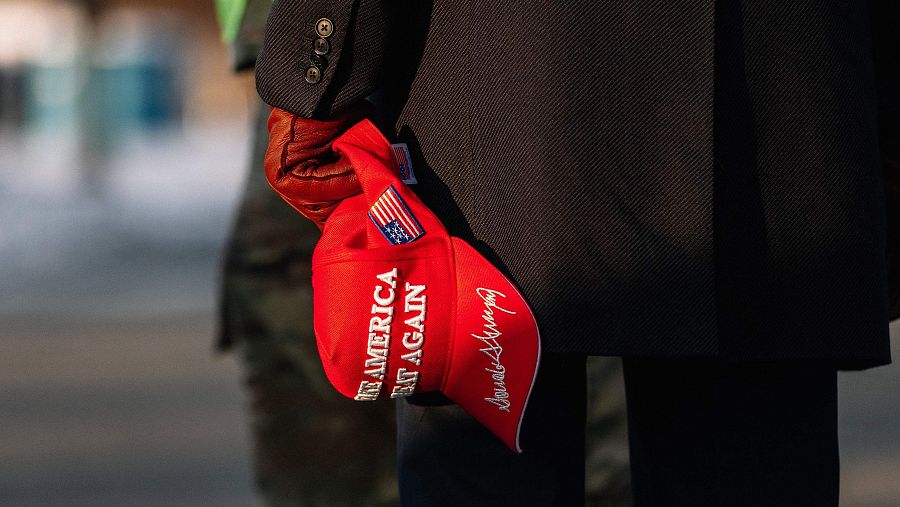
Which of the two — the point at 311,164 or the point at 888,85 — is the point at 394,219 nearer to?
the point at 311,164

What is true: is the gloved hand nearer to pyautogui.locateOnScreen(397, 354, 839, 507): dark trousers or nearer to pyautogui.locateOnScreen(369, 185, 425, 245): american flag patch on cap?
pyautogui.locateOnScreen(369, 185, 425, 245): american flag patch on cap

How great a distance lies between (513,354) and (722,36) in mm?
404

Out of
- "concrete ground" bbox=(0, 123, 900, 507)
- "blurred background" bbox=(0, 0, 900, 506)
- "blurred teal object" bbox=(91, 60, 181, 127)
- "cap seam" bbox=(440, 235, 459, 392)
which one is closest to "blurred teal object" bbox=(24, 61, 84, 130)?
"blurred background" bbox=(0, 0, 900, 506)

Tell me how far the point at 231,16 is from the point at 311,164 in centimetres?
130

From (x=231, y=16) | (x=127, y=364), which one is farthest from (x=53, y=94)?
(x=231, y=16)

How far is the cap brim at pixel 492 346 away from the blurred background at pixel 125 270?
1.82m

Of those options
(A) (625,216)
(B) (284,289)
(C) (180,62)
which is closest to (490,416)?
(A) (625,216)

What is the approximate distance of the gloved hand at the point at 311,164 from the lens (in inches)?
59.7

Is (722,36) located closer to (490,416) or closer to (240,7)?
(490,416)

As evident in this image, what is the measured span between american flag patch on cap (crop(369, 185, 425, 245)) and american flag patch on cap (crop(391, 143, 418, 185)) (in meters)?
0.06

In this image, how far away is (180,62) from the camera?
14211mm

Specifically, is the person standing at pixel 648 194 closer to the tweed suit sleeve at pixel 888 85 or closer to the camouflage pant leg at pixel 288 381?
the tweed suit sleeve at pixel 888 85

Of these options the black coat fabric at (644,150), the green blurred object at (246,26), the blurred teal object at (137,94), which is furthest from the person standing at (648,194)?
the blurred teal object at (137,94)

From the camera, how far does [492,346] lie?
147 centimetres
